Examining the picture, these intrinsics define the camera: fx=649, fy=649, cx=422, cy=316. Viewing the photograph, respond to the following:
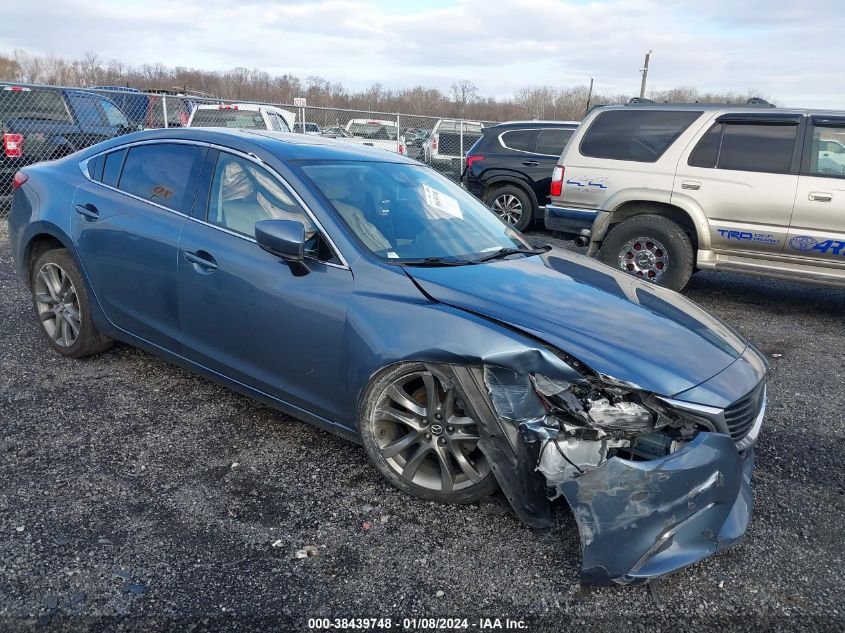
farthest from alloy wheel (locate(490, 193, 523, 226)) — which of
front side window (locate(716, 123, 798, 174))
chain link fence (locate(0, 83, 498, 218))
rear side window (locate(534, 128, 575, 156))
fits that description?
front side window (locate(716, 123, 798, 174))

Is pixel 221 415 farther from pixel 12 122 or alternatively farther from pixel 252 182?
pixel 12 122

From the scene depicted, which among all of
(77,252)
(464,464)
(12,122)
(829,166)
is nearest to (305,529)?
(464,464)

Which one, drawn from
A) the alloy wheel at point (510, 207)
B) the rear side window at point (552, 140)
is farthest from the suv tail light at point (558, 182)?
the rear side window at point (552, 140)

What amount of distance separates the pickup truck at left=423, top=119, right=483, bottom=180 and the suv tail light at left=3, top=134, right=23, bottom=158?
30.0 ft

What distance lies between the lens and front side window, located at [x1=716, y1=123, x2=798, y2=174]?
20.6 ft

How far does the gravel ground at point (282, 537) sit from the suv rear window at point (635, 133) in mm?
3786

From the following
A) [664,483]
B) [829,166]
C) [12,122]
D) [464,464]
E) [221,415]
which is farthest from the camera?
[12,122]

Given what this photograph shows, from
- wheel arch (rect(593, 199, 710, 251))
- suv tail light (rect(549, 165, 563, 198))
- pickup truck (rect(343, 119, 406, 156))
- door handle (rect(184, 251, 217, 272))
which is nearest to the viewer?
door handle (rect(184, 251, 217, 272))

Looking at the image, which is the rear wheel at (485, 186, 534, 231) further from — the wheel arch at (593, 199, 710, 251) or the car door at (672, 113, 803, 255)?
the car door at (672, 113, 803, 255)

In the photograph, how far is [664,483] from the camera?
2.27 m

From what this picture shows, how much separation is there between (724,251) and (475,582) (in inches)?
203

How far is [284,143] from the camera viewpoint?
11.9 feet

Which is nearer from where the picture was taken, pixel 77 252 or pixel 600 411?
pixel 600 411

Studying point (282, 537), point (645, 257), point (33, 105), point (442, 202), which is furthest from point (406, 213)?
point (33, 105)
